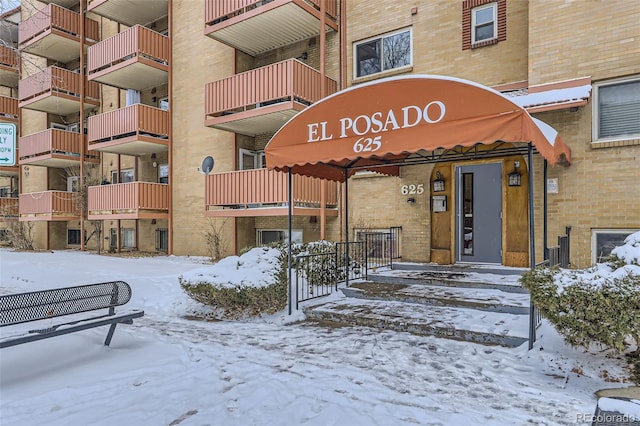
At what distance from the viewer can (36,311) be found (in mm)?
4848

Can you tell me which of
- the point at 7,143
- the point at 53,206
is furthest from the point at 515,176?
the point at 53,206

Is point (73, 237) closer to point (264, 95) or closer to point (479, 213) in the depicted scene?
point (264, 95)

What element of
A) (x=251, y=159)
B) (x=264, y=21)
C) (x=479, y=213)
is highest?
(x=264, y=21)

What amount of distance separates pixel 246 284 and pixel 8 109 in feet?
86.4

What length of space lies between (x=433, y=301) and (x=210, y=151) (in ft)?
36.1

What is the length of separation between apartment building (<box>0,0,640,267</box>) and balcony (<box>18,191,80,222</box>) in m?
0.12

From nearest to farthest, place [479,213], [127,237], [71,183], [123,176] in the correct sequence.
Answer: [479,213], [127,237], [123,176], [71,183]

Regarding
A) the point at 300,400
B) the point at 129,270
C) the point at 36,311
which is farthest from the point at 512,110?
the point at 129,270

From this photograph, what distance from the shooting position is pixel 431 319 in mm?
5887

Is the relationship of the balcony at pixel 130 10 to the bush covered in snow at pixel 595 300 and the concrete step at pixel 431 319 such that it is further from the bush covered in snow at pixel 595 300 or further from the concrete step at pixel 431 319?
the bush covered in snow at pixel 595 300

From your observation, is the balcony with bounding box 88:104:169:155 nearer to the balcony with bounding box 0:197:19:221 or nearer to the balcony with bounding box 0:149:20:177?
the balcony with bounding box 0:197:19:221

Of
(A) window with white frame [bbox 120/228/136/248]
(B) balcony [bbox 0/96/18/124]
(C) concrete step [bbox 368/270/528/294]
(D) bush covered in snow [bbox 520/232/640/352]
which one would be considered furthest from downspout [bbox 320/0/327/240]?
(B) balcony [bbox 0/96/18/124]

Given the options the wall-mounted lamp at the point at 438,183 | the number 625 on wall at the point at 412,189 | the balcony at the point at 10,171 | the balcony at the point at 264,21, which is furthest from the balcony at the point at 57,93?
the wall-mounted lamp at the point at 438,183

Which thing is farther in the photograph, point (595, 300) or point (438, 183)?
point (438, 183)
